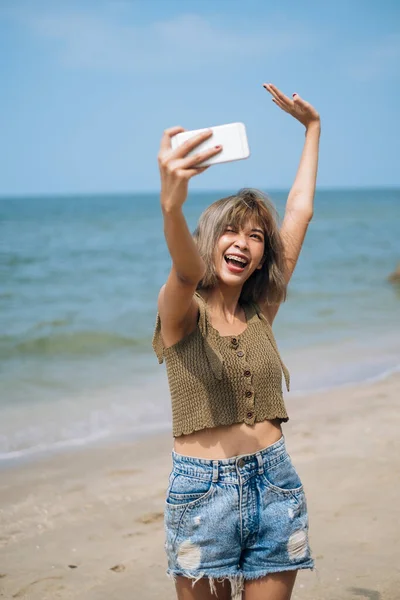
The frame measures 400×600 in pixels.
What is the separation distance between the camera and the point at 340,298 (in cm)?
1662

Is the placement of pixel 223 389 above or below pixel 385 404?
above

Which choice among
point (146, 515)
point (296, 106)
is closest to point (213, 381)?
point (296, 106)

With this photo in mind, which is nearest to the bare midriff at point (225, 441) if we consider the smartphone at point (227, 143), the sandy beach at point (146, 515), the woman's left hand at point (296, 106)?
the smartphone at point (227, 143)

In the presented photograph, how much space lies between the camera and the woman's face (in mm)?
2896

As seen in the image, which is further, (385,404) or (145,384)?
(145,384)

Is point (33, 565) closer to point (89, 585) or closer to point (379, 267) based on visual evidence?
point (89, 585)

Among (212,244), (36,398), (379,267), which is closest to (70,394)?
(36,398)

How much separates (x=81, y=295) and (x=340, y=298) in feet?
18.7

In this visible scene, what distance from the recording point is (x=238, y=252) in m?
2.90

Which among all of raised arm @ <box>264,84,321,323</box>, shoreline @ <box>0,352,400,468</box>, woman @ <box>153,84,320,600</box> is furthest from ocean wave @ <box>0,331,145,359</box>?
woman @ <box>153,84,320,600</box>

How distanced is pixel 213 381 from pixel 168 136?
0.90 meters

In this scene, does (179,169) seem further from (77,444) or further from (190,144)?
(77,444)

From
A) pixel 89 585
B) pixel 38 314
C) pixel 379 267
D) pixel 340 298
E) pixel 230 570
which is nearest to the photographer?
pixel 230 570

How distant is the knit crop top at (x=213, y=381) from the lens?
273 centimetres
